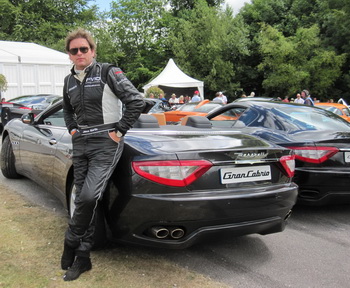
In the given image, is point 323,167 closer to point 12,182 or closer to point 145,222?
point 145,222

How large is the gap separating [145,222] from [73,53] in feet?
4.52

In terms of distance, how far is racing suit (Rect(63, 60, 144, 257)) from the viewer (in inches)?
106

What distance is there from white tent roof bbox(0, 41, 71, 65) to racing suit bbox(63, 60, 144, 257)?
58.9 ft

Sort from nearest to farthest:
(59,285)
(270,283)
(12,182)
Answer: (59,285) → (270,283) → (12,182)

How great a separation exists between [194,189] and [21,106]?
33.7 ft

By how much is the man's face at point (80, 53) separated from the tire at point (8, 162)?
11.0ft

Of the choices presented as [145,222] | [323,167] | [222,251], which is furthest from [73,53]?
[323,167]

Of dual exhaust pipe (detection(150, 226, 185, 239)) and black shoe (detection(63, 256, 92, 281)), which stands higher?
dual exhaust pipe (detection(150, 226, 185, 239))

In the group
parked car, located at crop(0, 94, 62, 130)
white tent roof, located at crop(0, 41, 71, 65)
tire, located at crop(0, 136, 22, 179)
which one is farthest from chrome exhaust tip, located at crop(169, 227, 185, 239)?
white tent roof, located at crop(0, 41, 71, 65)

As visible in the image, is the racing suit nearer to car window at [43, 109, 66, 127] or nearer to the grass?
the grass

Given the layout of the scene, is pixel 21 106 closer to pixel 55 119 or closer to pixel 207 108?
pixel 207 108

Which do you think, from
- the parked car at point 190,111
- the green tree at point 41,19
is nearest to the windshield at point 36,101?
the parked car at point 190,111

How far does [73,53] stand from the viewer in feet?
9.34

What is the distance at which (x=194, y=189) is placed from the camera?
271cm
